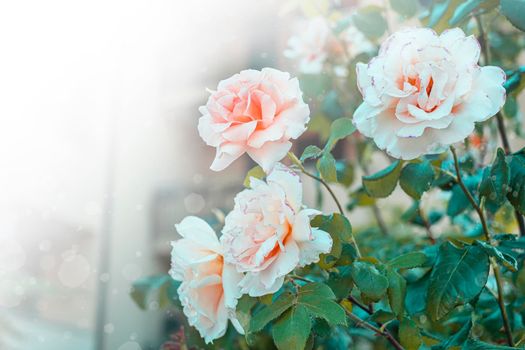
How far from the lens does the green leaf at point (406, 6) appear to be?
65 centimetres

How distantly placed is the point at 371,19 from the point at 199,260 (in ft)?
1.30

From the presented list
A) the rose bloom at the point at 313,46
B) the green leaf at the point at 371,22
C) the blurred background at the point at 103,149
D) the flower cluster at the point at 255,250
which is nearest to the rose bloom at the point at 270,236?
the flower cluster at the point at 255,250

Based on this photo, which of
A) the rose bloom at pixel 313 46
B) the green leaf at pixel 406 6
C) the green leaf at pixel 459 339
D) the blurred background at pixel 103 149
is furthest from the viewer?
the blurred background at pixel 103 149

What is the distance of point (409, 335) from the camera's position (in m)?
0.44

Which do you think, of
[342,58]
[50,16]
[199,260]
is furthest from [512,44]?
[50,16]

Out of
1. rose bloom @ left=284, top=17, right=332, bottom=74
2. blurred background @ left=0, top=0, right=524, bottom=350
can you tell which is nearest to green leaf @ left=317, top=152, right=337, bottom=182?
rose bloom @ left=284, top=17, right=332, bottom=74

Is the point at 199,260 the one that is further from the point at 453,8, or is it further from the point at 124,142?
the point at 124,142

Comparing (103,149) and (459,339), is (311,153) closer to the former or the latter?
(459,339)

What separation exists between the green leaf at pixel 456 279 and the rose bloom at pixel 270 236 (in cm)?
11

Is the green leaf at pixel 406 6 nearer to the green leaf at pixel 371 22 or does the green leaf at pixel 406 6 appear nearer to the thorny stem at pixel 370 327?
the green leaf at pixel 371 22

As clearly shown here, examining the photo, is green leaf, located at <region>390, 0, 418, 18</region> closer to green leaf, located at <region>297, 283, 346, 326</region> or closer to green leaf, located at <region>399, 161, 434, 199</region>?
green leaf, located at <region>399, 161, 434, 199</region>

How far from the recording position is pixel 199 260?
412 mm

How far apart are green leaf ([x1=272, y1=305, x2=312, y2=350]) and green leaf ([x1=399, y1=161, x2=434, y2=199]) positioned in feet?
0.50

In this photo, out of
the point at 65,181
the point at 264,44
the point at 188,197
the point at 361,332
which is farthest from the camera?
the point at 188,197
